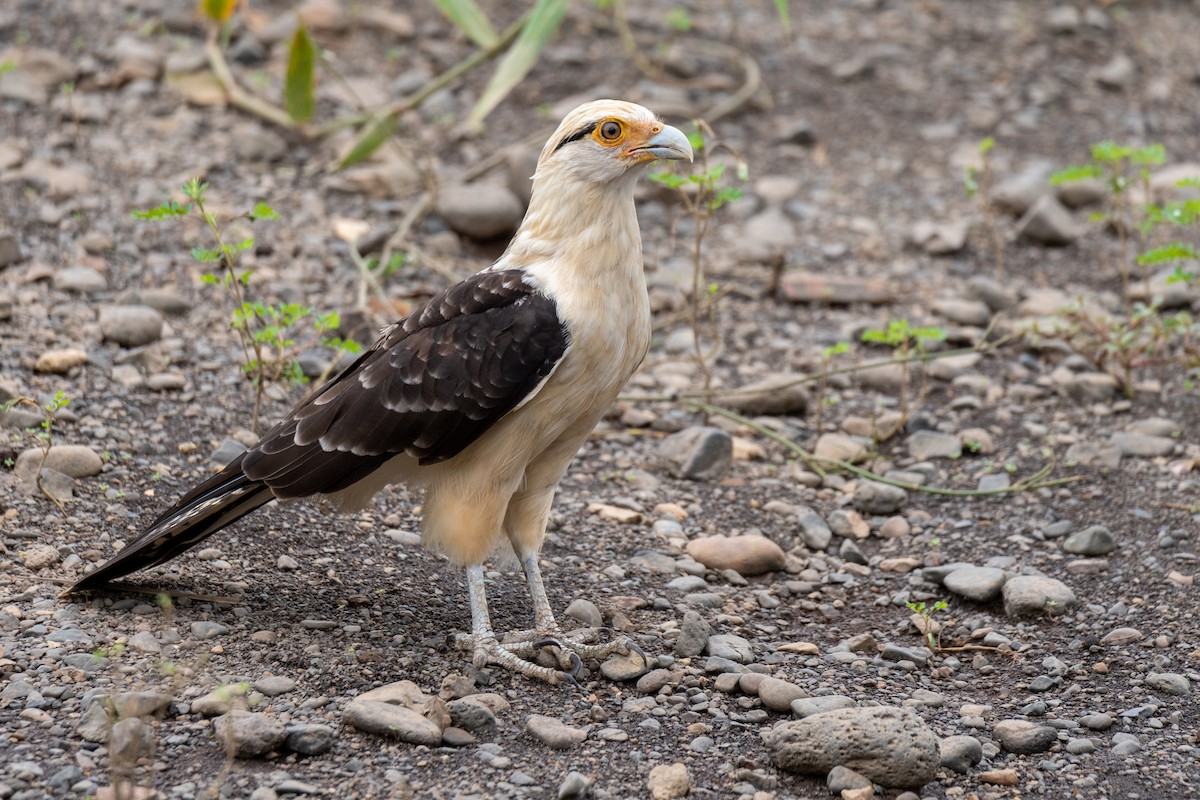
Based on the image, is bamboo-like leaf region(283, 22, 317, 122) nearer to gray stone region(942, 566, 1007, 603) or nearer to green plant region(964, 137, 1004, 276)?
green plant region(964, 137, 1004, 276)

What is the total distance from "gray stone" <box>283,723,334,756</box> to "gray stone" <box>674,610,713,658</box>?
1410 millimetres

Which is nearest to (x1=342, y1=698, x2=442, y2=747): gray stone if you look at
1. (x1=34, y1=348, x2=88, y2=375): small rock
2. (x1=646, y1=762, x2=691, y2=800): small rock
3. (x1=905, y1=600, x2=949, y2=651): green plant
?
(x1=646, y1=762, x2=691, y2=800): small rock

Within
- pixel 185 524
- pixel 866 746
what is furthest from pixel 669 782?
pixel 185 524

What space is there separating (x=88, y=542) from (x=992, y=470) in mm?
4067

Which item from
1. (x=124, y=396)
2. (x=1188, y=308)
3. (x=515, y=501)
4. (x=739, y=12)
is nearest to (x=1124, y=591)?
(x=515, y=501)

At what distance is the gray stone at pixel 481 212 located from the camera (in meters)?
8.09

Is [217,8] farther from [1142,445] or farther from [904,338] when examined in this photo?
[1142,445]

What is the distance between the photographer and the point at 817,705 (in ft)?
14.3

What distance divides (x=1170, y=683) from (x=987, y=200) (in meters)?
4.50

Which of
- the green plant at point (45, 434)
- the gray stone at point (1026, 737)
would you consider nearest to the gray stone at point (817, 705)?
the gray stone at point (1026, 737)

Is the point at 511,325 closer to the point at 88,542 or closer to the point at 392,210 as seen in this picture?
the point at 88,542

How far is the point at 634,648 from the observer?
15.7 feet

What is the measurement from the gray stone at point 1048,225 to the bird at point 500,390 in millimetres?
4666

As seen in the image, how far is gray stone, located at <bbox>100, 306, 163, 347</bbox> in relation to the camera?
257 inches
